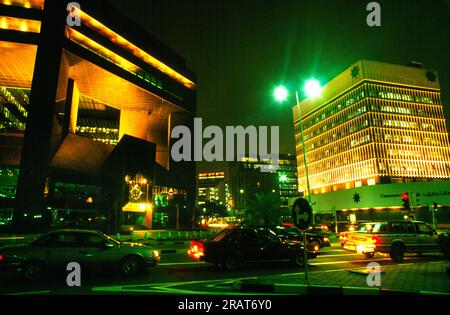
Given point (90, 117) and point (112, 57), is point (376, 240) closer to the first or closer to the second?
point (112, 57)

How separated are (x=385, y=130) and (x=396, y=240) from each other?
79.0m

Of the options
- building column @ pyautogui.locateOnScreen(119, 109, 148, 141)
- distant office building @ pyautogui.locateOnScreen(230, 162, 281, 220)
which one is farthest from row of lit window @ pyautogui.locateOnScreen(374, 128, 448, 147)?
distant office building @ pyautogui.locateOnScreen(230, 162, 281, 220)

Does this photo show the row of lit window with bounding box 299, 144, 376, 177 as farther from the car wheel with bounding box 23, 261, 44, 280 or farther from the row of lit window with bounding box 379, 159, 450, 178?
the car wheel with bounding box 23, 261, 44, 280

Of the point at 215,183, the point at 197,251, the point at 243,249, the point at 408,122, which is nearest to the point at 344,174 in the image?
the point at 408,122

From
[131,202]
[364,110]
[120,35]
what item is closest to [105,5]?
[120,35]

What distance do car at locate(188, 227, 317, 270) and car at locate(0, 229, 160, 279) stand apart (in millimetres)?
1875

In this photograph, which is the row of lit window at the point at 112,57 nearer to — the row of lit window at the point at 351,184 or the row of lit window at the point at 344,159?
the row of lit window at the point at 344,159

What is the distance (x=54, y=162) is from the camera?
40250 mm

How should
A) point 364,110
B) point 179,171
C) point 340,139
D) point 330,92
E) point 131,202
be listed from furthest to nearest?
point 330,92, point 340,139, point 364,110, point 179,171, point 131,202

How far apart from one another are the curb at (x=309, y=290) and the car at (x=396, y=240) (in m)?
7.11

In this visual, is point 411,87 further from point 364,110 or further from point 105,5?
point 105,5

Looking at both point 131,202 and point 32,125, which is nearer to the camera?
point 32,125

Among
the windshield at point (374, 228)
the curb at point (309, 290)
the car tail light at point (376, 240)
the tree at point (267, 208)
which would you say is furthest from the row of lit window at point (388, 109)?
the curb at point (309, 290)

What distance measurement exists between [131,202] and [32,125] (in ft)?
63.8
